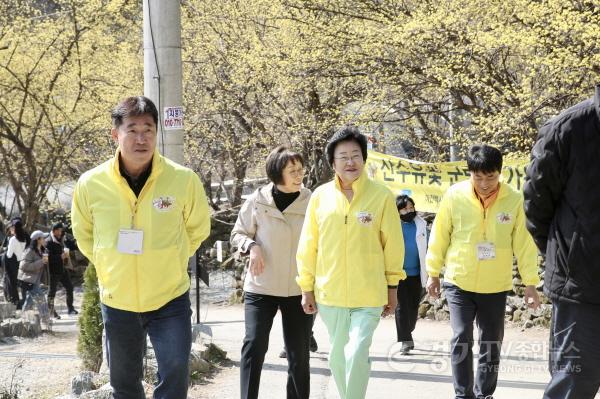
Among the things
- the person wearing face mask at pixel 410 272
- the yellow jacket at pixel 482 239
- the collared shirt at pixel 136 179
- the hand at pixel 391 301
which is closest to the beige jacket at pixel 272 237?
the hand at pixel 391 301

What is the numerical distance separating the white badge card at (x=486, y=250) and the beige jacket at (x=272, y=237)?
1.24 m

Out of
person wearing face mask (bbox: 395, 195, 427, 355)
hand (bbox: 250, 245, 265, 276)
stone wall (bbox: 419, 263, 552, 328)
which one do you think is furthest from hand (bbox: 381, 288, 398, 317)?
stone wall (bbox: 419, 263, 552, 328)

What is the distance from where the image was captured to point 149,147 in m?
4.60

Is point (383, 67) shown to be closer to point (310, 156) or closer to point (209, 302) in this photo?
point (310, 156)

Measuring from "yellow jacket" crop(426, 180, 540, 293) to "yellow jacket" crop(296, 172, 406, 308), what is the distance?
86 cm

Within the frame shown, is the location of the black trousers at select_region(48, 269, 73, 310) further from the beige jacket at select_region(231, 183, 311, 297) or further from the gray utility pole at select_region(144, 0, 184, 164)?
the beige jacket at select_region(231, 183, 311, 297)

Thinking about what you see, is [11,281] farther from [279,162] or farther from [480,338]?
[480,338]

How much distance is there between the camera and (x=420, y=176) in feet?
43.3

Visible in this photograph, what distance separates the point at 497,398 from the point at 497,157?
6.63 ft

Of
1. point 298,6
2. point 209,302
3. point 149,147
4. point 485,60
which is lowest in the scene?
point 209,302

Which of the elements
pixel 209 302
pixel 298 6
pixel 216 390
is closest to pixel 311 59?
pixel 298 6

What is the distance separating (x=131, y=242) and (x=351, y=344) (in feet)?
4.97

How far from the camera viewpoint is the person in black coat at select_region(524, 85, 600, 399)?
3.60 metres

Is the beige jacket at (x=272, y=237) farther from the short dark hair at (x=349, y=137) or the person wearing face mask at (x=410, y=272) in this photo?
the person wearing face mask at (x=410, y=272)
